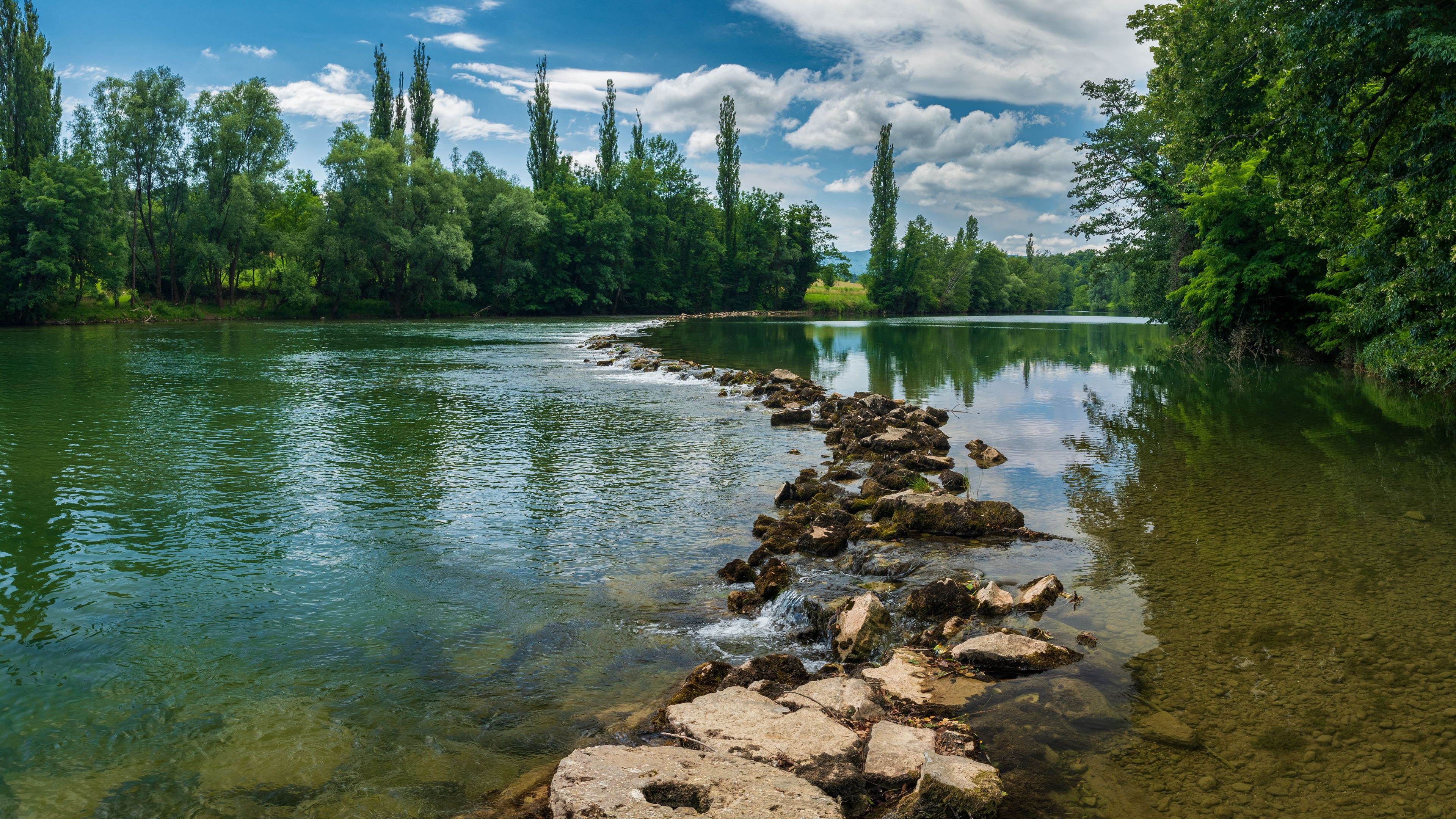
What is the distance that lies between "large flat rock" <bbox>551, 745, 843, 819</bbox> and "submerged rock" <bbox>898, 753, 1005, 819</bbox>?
0.46 m

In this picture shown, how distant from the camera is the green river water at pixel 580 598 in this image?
5520 millimetres

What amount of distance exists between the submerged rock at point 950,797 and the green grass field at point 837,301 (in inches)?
5138

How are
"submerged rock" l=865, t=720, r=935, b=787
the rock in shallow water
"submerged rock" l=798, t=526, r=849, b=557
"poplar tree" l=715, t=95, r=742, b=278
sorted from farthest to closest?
"poplar tree" l=715, t=95, r=742, b=278, the rock in shallow water, "submerged rock" l=798, t=526, r=849, b=557, "submerged rock" l=865, t=720, r=935, b=787

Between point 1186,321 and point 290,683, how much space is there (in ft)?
157

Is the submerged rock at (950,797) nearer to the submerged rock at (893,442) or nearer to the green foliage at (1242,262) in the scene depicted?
the submerged rock at (893,442)

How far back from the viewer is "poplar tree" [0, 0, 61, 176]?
2437 inches

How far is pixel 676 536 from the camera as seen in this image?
1134cm

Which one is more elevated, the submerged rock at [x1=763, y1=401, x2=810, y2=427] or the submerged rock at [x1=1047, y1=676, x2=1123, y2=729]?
the submerged rock at [x1=763, y1=401, x2=810, y2=427]

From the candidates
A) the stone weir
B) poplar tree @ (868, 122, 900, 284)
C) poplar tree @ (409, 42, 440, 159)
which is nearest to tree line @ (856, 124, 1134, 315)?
poplar tree @ (868, 122, 900, 284)

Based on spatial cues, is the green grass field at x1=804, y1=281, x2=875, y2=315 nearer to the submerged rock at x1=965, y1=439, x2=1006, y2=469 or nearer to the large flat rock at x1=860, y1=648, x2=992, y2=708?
the submerged rock at x1=965, y1=439, x2=1006, y2=469

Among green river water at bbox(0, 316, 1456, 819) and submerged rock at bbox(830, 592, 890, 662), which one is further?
submerged rock at bbox(830, 592, 890, 662)

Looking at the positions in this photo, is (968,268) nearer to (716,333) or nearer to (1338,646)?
(716,333)

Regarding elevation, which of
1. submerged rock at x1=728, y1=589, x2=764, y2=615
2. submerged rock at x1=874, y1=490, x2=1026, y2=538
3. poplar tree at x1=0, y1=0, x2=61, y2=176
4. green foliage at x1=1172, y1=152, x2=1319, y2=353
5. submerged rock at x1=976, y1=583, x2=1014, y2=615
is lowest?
submerged rock at x1=728, y1=589, x2=764, y2=615

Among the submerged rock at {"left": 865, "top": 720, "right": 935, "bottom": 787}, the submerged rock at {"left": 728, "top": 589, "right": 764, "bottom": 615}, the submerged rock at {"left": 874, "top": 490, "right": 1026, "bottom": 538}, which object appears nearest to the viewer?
the submerged rock at {"left": 865, "top": 720, "right": 935, "bottom": 787}
